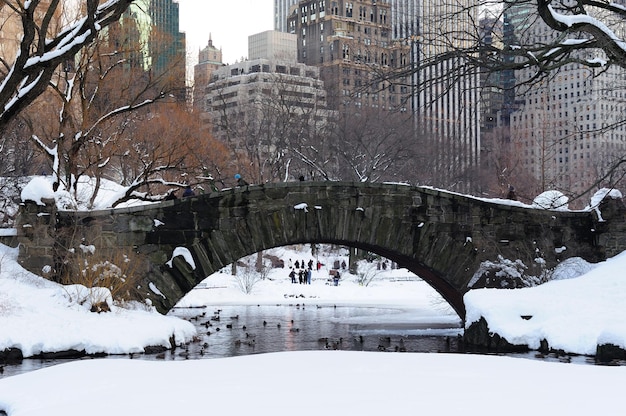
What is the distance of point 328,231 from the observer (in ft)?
84.8

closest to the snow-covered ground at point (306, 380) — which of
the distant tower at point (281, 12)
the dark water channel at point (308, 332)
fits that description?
the dark water channel at point (308, 332)

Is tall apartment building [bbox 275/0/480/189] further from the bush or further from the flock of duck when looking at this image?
the bush

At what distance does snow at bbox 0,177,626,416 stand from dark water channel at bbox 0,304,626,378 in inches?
36.6

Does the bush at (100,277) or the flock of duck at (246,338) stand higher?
the bush at (100,277)

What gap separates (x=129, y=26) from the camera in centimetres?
3462

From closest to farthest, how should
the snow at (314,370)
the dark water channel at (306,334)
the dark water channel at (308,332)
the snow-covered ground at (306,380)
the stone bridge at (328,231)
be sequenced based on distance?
the snow-covered ground at (306,380) < the snow at (314,370) < the dark water channel at (306,334) < the dark water channel at (308,332) < the stone bridge at (328,231)

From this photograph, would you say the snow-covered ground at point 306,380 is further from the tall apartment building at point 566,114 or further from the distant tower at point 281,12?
the distant tower at point 281,12

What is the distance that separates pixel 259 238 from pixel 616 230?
996cm

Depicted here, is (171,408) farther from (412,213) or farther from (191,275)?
(412,213)

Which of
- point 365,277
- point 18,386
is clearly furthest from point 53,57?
point 365,277

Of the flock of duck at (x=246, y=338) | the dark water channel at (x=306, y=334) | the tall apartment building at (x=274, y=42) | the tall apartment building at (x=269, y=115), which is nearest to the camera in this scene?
the dark water channel at (x=306, y=334)

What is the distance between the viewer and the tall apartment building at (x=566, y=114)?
2219 centimetres

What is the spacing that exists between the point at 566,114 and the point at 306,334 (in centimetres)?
6753

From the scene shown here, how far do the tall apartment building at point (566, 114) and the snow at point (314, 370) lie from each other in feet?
10.4
